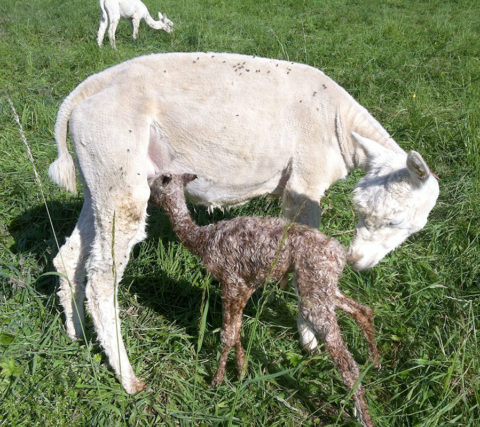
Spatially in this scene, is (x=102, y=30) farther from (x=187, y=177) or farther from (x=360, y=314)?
(x=360, y=314)

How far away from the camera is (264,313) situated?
316cm

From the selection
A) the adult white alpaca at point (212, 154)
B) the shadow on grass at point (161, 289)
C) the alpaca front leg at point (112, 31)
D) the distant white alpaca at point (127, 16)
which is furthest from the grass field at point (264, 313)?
the distant white alpaca at point (127, 16)

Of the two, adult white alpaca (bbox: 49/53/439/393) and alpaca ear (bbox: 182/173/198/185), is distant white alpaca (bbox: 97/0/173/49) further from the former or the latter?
alpaca ear (bbox: 182/173/198/185)

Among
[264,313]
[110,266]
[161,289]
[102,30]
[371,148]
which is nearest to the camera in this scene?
[110,266]

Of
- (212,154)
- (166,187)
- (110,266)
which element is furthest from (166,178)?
(110,266)

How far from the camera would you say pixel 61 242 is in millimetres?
3729

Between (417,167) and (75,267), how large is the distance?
85.5 inches

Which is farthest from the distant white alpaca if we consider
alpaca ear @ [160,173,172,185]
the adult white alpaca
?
alpaca ear @ [160,173,172,185]

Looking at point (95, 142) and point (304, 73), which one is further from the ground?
point (304, 73)

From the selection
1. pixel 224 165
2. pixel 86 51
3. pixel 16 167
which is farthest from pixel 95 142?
pixel 86 51

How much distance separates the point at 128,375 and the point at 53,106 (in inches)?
162

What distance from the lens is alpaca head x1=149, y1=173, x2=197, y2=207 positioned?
259 centimetres

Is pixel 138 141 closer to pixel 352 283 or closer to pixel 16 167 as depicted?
pixel 352 283

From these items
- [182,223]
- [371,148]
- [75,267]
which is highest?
[371,148]
